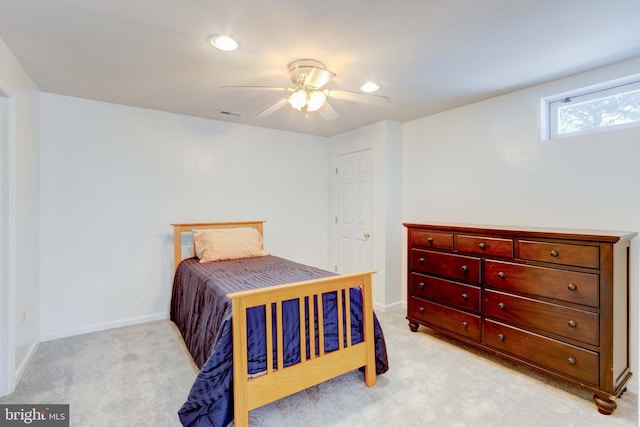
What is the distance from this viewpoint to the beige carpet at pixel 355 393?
6.04 ft

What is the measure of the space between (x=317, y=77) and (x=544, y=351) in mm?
2445

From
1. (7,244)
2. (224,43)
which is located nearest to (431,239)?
(224,43)

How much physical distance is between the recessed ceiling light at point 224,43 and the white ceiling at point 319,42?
0.16ft

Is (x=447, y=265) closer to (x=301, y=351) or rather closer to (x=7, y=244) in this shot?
(x=301, y=351)

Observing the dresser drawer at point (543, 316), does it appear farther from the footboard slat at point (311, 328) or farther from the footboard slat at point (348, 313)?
the footboard slat at point (311, 328)

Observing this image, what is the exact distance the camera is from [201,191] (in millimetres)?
3678

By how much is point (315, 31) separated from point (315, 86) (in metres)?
0.37

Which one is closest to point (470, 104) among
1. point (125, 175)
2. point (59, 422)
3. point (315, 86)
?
point (315, 86)

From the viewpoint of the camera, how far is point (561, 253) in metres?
2.08

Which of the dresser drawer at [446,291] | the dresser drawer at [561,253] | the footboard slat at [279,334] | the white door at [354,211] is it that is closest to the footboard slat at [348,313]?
the footboard slat at [279,334]

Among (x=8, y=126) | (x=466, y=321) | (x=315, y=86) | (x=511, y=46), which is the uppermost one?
(x=511, y=46)

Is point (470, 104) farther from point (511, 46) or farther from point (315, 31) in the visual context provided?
point (315, 31)

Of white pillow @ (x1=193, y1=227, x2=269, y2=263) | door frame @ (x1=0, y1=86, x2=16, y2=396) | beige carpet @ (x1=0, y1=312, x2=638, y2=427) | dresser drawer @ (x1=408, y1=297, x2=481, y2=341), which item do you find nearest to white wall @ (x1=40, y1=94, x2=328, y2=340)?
→ white pillow @ (x1=193, y1=227, x2=269, y2=263)

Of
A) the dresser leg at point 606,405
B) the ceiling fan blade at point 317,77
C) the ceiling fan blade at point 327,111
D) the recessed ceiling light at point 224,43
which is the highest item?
the recessed ceiling light at point 224,43
